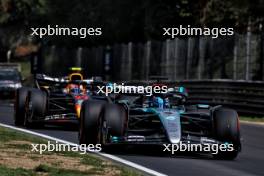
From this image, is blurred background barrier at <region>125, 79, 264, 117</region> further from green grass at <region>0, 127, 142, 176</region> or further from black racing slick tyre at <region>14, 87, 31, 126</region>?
green grass at <region>0, 127, 142, 176</region>

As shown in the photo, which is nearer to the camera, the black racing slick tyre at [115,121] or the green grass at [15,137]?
the black racing slick tyre at [115,121]

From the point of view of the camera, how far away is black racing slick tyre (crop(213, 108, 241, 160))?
14.8 meters

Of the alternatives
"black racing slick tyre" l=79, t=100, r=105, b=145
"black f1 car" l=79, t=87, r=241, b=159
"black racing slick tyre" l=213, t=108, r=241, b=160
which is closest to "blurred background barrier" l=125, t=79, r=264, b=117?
"black racing slick tyre" l=79, t=100, r=105, b=145

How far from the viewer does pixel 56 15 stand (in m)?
61.2

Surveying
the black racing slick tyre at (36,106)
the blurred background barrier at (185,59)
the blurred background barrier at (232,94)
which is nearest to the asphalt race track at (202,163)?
the black racing slick tyre at (36,106)

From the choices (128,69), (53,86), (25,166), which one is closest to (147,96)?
(25,166)

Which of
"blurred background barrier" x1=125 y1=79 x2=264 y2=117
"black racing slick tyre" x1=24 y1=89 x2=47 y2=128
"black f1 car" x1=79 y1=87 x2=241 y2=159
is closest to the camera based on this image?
"black f1 car" x1=79 y1=87 x2=241 y2=159

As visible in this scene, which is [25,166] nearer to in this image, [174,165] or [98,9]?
[174,165]

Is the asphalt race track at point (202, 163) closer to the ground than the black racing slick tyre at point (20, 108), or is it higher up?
closer to the ground

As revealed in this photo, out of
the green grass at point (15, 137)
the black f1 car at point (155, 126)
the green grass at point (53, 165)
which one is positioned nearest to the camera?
the green grass at point (53, 165)

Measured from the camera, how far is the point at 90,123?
15500mm

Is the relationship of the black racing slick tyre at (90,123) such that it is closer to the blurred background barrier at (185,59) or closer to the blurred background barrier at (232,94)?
the blurred background barrier at (232,94)

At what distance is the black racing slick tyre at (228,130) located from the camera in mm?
14797

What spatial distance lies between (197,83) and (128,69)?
31.8 feet
